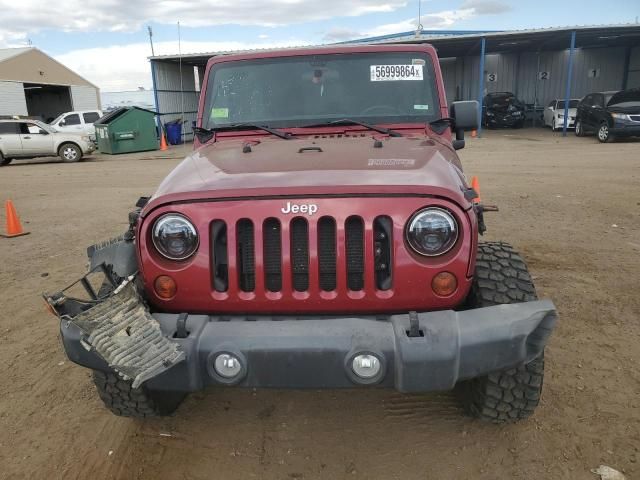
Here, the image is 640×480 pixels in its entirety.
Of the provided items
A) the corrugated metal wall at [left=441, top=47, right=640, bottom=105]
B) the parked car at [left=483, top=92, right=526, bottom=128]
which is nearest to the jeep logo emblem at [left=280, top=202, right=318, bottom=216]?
the parked car at [left=483, top=92, right=526, bottom=128]

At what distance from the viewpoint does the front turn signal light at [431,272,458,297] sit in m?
2.34

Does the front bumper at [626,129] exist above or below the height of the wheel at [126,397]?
above

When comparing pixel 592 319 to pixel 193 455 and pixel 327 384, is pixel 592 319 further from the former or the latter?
pixel 193 455

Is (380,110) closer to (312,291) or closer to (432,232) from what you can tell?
(432,232)

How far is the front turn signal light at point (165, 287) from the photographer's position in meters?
2.44

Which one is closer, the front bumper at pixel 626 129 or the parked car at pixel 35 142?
the front bumper at pixel 626 129

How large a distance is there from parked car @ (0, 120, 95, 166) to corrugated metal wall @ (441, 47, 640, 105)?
1965cm

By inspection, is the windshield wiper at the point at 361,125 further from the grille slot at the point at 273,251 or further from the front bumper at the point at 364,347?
the front bumper at the point at 364,347

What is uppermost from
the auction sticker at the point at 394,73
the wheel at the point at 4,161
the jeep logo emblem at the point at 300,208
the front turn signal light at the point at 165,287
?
the auction sticker at the point at 394,73

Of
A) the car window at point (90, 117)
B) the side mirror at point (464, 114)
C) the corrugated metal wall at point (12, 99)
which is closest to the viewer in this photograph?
the side mirror at point (464, 114)

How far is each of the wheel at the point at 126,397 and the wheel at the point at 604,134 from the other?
18226mm

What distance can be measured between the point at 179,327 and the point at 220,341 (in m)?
0.20

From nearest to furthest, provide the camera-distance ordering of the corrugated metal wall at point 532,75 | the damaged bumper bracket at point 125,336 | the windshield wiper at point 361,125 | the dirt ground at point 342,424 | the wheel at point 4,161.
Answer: the damaged bumper bracket at point 125,336 → the dirt ground at point 342,424 → the windshield wiper at point 361,125 → the wheel at point 4,161 → the corrugated metal wall at point 532,75

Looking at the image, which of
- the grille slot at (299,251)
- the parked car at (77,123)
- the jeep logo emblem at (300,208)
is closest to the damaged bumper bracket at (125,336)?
the grille slot at (299,251)
